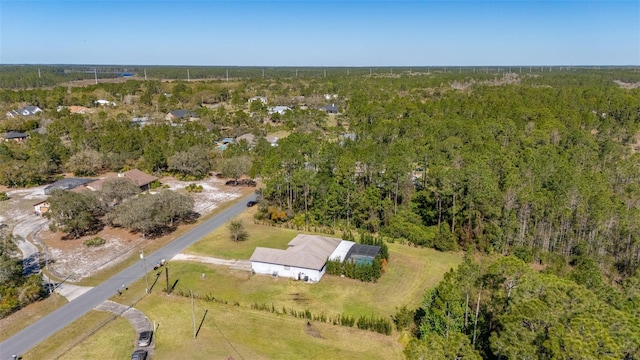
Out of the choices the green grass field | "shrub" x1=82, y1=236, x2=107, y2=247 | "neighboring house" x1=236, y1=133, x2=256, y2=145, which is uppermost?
"neighboring house" x1=236, y1=133, x2=256, y2=145

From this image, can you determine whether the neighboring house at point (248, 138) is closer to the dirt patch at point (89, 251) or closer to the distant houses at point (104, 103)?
the dirt patch at point (89, 251)

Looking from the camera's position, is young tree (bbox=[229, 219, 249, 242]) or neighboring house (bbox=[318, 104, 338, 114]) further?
neighboring house (bbox=[318, 104, 338, 114])

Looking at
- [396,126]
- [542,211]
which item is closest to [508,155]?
[542,211]

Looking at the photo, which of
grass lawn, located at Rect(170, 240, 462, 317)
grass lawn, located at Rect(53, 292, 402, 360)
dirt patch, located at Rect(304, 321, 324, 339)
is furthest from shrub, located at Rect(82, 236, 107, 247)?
dirt patch, located at Rect(304, 321, 324, 339)

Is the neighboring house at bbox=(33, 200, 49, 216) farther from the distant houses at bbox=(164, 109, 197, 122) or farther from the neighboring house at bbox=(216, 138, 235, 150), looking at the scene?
the distant houses at bbox=(164, 109, 197, 122)

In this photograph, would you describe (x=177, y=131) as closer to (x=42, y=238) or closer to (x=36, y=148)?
(x=36, y=148)

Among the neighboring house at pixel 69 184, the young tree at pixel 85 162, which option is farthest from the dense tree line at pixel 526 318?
the young tree at pixel 85 162

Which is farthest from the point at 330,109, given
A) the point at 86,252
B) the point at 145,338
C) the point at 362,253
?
the point at 145,338
